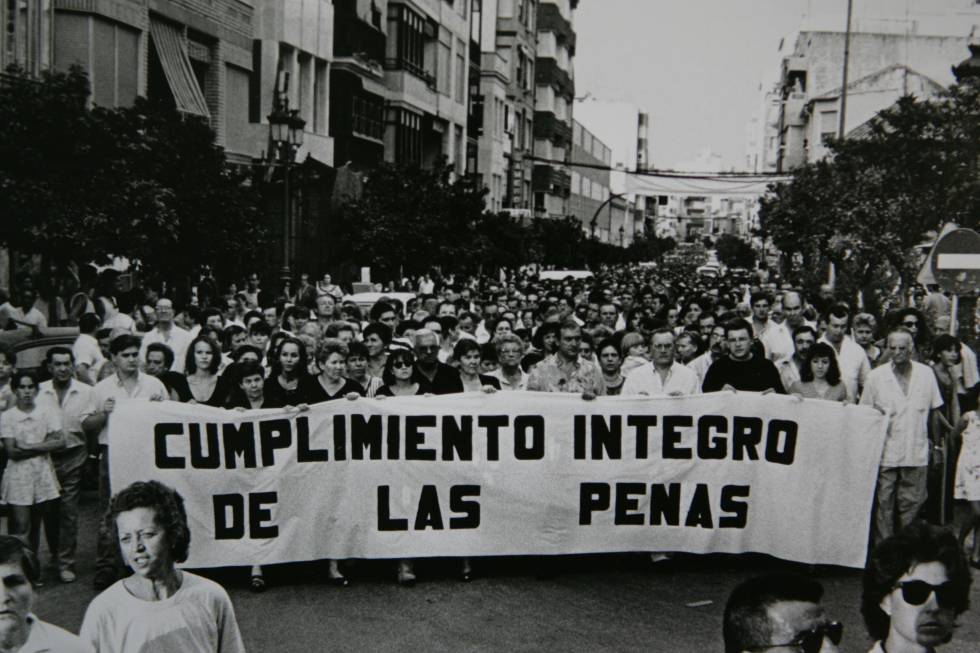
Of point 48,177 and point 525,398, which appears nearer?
point 525,398

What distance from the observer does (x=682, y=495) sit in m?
8.66

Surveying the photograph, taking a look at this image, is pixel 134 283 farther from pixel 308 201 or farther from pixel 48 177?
pixel 308 201

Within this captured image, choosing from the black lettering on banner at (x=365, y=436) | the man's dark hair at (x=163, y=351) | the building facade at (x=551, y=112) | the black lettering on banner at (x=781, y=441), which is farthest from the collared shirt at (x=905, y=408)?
the building facade at (x=551, y=112)

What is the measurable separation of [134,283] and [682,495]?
13.2m

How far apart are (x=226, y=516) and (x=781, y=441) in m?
3.92

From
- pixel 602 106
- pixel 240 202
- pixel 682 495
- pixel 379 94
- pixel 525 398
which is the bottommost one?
pixel 682 495

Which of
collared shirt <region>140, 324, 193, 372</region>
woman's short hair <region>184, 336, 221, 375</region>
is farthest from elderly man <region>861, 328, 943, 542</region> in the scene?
collared shirt <region>140, 324, 193, 372</region>

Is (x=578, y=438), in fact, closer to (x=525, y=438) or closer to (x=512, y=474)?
(x=525, y=438)

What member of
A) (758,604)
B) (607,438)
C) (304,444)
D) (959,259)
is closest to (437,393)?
(304,444)

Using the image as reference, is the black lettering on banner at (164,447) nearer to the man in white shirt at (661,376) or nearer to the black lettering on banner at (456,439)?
Answer: the black lettering on banner at (456,439)

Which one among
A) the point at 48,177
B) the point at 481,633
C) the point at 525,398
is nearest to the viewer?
the point at 481,633

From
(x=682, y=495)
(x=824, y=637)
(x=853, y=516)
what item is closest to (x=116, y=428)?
(x=682, y=495)

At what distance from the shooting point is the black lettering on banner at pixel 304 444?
8336mm

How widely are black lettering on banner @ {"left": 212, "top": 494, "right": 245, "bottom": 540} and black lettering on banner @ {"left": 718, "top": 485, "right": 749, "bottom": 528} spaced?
3.34 meters
